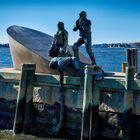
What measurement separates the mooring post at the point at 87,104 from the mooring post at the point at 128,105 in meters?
1.05

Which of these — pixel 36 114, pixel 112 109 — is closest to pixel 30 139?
pixel 36 114

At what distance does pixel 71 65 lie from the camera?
12727 millimetres

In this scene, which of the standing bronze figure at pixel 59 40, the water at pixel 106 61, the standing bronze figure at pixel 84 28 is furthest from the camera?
the water at pixel 106 61

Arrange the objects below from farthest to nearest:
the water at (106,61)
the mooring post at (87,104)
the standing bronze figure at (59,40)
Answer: the water at (106,61)
the standing bronze figure at (59,40)
the mooring post at (87,104)

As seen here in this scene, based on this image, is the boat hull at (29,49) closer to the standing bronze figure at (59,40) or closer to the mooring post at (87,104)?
the standing bronze figure at (59,40)

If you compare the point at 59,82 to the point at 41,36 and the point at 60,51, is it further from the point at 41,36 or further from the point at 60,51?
the point at 41,36

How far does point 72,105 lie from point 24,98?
1549 millimetres

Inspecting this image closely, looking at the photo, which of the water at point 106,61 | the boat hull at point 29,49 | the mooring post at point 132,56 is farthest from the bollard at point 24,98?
the water at point 106,61

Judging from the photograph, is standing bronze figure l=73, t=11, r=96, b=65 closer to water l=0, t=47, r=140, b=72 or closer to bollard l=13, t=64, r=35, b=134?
bollard l=13, t=64, r=35, b=134

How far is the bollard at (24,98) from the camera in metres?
12.9

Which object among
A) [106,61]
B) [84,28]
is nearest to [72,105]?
[84,28]

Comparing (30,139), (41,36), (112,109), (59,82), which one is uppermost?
(41,36)

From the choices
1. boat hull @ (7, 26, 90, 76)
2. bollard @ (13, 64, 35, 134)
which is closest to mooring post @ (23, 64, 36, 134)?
bollard @ (13, 64, 35, 134)

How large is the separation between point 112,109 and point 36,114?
2710mm
